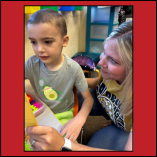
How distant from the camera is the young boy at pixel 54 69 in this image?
41 centimetres

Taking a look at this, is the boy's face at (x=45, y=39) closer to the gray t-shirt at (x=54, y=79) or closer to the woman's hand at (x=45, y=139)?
the gray t-shirt at (x=54, y=79)

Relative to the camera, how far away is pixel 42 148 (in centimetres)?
35

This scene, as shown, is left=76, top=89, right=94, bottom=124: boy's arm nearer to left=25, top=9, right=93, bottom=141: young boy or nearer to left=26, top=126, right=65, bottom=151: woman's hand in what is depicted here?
left=25, top=9, right=93, bottom=141: young boy

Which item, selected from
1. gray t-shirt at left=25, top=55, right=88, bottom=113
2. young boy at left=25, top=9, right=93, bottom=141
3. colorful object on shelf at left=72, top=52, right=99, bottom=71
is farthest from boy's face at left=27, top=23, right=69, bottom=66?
colorful object on shelf at left=72, top=52, right=99, bottom=71

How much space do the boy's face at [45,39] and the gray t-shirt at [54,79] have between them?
0.39 ft

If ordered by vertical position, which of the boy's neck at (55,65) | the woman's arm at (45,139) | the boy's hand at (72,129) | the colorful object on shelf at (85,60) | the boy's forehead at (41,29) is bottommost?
the boy's hand at (72,129)

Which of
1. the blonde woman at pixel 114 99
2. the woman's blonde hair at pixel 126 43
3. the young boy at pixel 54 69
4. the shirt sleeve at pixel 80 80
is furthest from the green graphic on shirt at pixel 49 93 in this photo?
the woman's blonde hair at pixel 126 43

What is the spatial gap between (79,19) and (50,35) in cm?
64

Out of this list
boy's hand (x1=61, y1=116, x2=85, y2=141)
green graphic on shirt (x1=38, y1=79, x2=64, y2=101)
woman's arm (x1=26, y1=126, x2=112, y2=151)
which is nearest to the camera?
woman's arm (x1=26, y1=126, x2=112, y2=151)

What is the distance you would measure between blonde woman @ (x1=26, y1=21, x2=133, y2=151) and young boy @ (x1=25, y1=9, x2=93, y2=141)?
0.31 feet

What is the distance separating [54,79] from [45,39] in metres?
0.21

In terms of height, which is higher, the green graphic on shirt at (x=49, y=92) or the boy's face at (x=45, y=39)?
the boy's face at (x=45, y=39)

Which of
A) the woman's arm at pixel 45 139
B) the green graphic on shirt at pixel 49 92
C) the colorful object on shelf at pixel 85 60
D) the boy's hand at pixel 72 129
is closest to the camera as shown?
the woman's arm at pixel 45 139

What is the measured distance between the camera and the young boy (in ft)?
1.36
